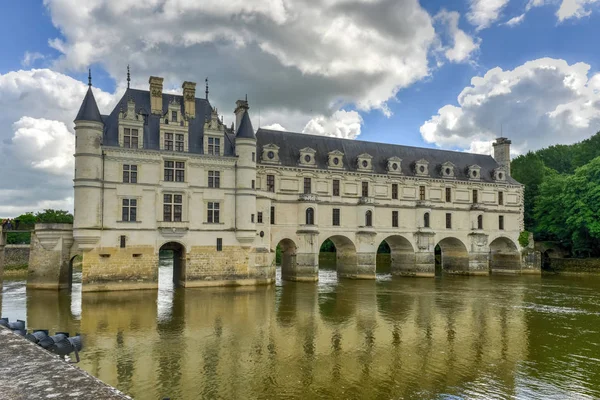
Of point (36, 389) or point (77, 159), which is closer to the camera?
point (36, 389)

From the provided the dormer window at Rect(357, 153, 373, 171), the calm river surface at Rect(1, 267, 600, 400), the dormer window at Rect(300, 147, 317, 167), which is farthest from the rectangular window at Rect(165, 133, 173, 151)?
the dormer window at Rect(357, 153, 373, 171)

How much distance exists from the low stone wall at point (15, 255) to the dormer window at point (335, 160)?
107 feet

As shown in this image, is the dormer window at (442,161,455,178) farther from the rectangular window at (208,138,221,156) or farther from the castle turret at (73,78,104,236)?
the castle turret at (73,78,104,236)

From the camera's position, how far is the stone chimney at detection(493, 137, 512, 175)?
163 ft

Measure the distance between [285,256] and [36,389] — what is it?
34131 millimetres

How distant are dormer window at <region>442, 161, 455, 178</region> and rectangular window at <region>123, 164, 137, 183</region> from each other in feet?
94.7

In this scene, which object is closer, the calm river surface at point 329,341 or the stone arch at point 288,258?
the calm river surface at point 329,341

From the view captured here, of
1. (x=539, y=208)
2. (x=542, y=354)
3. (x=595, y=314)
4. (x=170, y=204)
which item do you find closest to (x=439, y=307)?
(x=595, y=314)

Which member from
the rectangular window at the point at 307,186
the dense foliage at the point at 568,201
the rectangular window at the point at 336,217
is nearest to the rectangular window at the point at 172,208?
the rectangular window at the point at 307,186

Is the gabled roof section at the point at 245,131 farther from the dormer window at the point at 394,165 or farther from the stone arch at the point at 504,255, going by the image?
the stone arch at the point at 504,255

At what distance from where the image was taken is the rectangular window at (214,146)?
108ft

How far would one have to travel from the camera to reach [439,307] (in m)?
26.0

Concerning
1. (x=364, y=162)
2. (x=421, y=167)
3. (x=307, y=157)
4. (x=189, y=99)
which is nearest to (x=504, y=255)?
(x=421, y=167)

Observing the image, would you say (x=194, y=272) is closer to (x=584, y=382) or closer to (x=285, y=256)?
(x=285, y=256)
